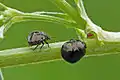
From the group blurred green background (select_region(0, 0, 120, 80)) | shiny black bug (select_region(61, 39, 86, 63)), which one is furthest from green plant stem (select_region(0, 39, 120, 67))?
blurred green background (select_region(0, 0, 120, 80))

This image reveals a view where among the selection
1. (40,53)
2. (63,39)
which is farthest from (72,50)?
(63,39)

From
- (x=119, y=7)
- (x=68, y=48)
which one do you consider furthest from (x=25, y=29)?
(x=68, y=48)

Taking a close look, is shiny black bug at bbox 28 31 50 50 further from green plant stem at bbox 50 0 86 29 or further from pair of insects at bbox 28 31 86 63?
green plant stem at bbox 50 0 86 29

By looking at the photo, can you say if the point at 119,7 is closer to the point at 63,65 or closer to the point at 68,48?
the point at 63,65

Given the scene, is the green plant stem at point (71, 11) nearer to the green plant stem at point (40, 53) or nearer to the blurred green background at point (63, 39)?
the green plant stem at point (40, 53)

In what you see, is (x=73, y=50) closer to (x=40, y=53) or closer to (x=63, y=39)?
(x=40, y=53)

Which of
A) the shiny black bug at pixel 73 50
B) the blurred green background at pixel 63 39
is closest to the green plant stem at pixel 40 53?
the shiny black bug at pixel 73 50
